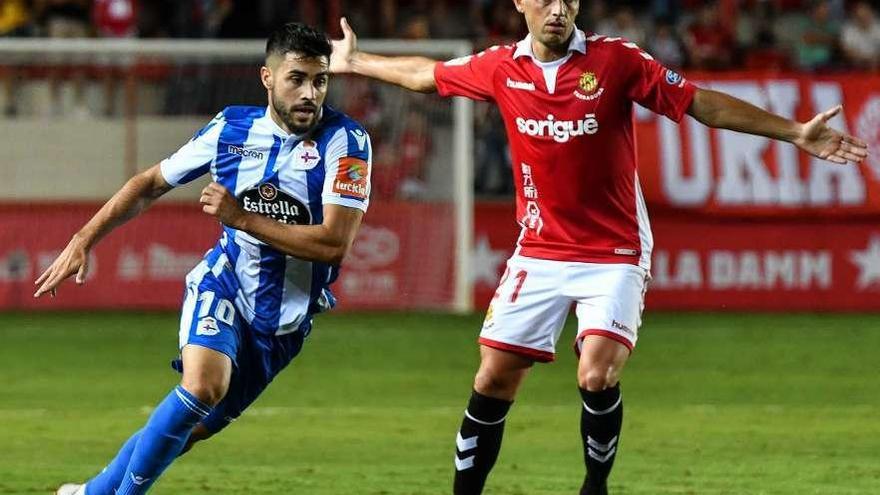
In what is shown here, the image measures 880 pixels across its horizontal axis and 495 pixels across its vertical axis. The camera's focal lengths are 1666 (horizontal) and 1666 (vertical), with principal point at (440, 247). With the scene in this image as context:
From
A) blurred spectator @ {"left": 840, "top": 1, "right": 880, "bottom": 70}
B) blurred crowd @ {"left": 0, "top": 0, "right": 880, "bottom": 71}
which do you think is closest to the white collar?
blurred crowd @ {"left": 0, "top": 0, "right": 880, "bottom": 71}

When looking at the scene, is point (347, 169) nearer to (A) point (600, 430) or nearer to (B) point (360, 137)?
(B) point (360, 137)

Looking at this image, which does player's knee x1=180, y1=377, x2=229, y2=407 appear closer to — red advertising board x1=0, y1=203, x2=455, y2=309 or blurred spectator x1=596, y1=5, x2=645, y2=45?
red advertising board x1=0, y1=203, x2=455, y2=309

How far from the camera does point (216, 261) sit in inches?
293

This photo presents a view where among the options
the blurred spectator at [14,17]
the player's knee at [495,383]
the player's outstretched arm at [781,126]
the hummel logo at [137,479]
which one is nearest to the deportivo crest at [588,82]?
the player's outstretched arm at [781,126]

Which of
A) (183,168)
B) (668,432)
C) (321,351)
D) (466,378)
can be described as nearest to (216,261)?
(183,168)

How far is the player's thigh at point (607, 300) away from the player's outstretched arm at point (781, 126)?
2.59 feet

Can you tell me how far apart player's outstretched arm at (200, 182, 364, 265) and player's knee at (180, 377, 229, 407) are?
2.05ft

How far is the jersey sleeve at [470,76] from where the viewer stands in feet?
25.4

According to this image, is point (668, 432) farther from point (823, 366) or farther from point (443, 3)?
point (443, 3)

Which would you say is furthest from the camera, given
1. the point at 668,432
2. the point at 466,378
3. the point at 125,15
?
the point at 125,15

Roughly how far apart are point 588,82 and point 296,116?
1305mm

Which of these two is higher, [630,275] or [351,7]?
[630,275]

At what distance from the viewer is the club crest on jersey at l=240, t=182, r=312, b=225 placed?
731 cm

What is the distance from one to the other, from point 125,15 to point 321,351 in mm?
6444
